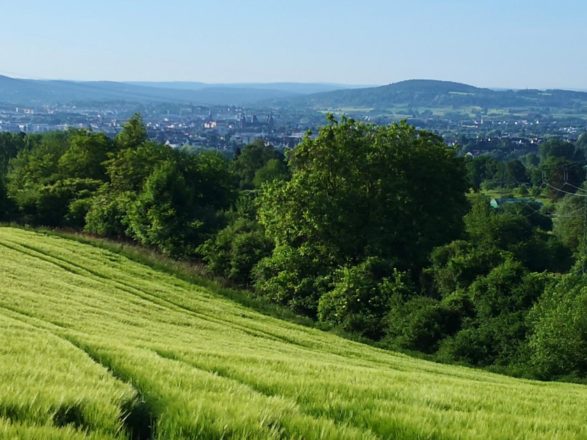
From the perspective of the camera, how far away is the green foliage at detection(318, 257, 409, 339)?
42.9 m

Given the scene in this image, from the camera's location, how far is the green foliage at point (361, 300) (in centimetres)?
4291

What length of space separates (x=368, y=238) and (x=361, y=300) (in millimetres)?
7899

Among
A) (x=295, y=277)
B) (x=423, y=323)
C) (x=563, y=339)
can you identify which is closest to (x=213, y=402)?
(x=563, y=339)

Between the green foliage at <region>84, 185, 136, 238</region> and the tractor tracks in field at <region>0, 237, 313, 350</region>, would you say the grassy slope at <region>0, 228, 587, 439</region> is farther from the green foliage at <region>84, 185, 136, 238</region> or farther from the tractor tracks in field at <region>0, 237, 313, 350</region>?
the green foliage at <region>84, 185, 136, 238</region>

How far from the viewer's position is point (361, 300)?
44.3m

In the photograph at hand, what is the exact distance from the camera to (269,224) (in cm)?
5369

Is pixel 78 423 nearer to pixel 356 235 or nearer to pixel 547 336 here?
pixel 547 336

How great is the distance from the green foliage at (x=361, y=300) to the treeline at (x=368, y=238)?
9 cm


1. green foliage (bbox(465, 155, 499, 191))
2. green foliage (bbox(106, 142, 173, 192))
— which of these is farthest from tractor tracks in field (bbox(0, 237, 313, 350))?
green foliage (bbox(465, 155, 499, 191))

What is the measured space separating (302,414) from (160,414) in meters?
1.39

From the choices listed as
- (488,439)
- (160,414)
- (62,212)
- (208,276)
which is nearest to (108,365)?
(160,414)

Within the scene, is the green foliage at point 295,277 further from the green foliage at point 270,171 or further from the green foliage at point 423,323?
the green foliage at point 270,171

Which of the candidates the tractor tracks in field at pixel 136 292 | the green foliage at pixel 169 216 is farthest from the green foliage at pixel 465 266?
the green foliage at pixel 169 216

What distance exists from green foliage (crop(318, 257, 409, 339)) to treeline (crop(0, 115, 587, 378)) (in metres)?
0.09
